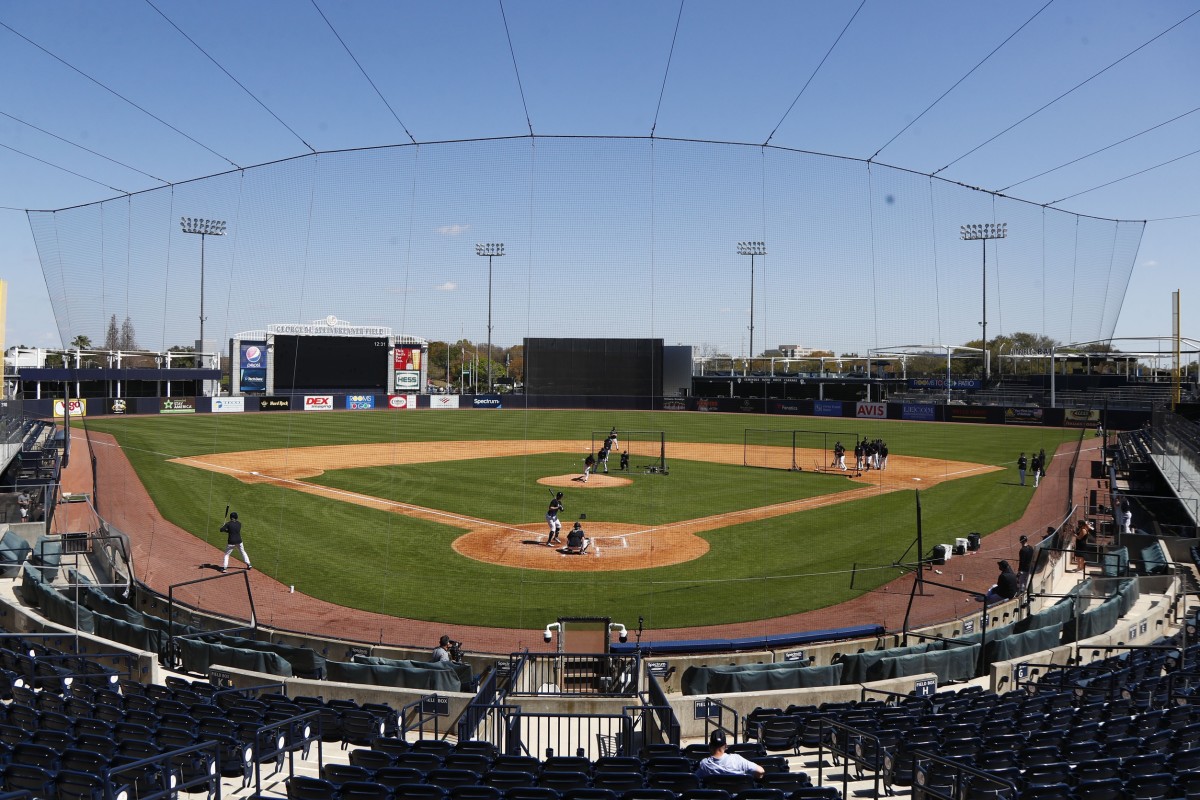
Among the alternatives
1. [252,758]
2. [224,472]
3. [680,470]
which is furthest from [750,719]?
[224,472]

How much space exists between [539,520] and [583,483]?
7116mm

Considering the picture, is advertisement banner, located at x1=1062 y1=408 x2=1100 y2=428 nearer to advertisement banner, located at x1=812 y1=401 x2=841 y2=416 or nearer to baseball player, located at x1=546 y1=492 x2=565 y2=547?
advertisement banner, located at x1=812 y1=401 x2=841 y2=416

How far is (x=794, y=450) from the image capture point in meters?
40.3

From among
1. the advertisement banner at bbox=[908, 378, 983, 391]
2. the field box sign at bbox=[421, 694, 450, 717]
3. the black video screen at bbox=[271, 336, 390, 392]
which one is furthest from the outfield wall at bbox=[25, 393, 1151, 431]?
the field box sign at bbox=[421, 694, 450, 717]

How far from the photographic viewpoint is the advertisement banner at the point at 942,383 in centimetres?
7512

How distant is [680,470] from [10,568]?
2637 centimetres

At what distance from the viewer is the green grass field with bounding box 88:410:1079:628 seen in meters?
18.7

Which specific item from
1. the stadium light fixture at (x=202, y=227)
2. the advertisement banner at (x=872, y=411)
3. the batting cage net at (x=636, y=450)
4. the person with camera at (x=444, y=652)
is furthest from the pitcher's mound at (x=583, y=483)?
the advertisement banner at (x=872, y=411)

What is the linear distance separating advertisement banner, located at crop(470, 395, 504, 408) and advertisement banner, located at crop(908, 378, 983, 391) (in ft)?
125

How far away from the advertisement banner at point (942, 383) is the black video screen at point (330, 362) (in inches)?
1884

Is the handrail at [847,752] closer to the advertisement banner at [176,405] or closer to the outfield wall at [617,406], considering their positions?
the outfield wall at [617,406]

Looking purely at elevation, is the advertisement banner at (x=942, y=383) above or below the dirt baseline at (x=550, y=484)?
above

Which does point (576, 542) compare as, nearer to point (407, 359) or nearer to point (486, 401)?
point (486, 401)

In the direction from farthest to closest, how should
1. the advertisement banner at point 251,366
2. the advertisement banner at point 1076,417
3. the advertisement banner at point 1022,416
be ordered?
the advertisement banner at point 251,366 → the advertisement banner at point 1022,416 → the advertisement banner at point 1076,417
